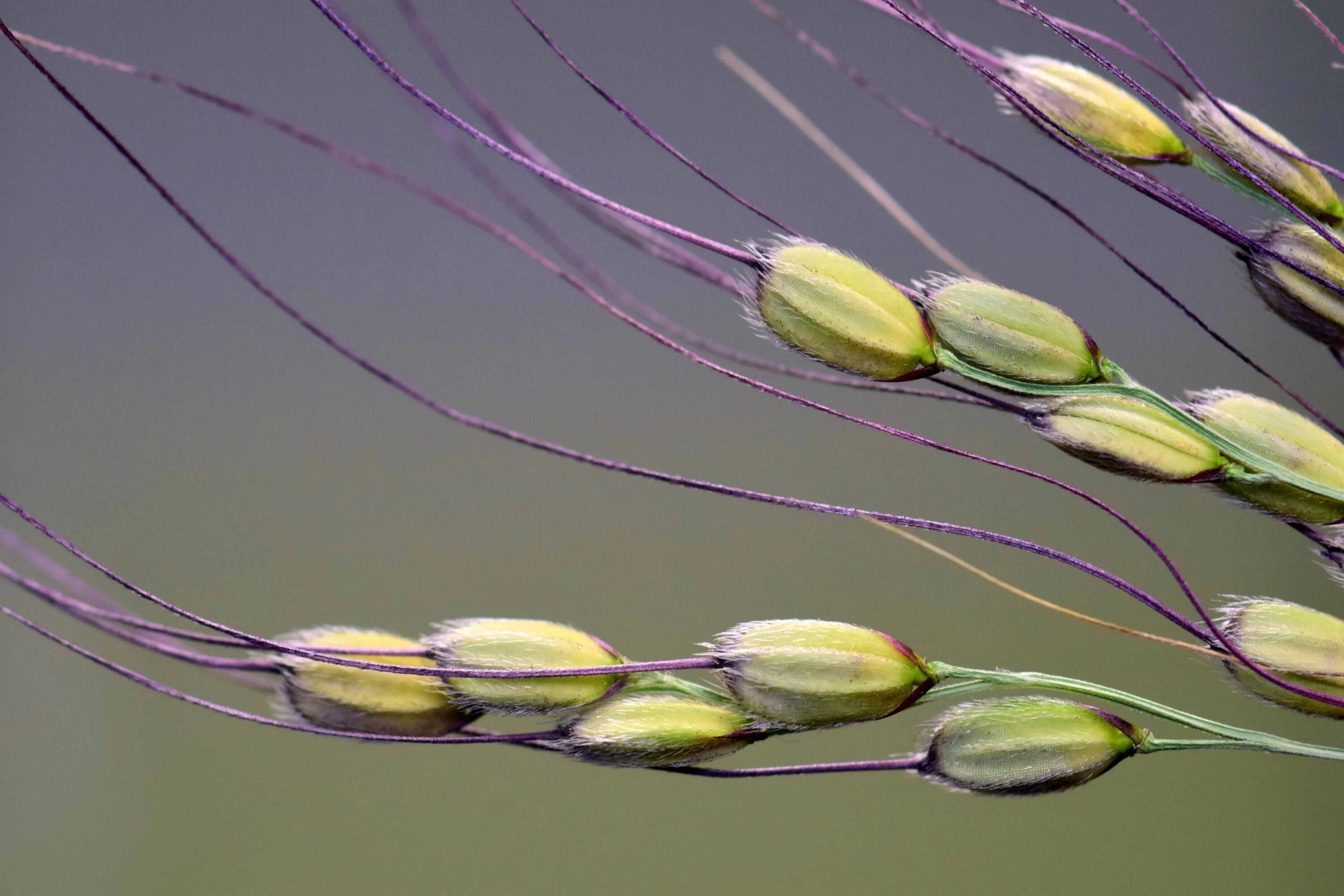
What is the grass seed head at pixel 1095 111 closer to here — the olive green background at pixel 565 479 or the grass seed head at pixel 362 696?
the grass seed head at pixel 362 696

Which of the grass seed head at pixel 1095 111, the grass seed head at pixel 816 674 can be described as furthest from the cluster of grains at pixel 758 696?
the grass seed head at pixel 1095 111

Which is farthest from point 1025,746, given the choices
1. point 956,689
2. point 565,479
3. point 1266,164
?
point 565,479

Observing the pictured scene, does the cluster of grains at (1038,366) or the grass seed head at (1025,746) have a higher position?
the cluster of grains at (1038,366)

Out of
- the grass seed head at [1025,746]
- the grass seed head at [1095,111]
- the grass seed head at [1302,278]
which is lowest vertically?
the grass seed head at [1025,746]

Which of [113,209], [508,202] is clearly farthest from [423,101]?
[113,209]

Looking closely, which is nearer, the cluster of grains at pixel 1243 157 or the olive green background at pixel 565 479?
the cluster of grains at pixel 1243 157

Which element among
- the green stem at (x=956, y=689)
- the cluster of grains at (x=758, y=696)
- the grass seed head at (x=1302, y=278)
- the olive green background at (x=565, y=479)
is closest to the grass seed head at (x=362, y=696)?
the cluster of grains at (x=758, y=696)
